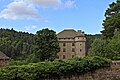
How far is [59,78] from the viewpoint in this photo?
21016 millimetres

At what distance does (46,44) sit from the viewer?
173 ft

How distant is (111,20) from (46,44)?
51.4 ft

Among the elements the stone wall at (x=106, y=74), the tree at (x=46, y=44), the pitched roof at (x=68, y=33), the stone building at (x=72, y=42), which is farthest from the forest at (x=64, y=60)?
the pitched roof at (x=68, y=33)

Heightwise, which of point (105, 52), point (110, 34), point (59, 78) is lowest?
point (59, 78)

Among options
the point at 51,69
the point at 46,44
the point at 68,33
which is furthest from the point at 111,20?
the point at 68,33

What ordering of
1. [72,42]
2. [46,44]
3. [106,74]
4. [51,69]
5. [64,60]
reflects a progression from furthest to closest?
1. [72,42]
2. [46,44]
3. [106,74]
4. [64,60]
5. [51,69]

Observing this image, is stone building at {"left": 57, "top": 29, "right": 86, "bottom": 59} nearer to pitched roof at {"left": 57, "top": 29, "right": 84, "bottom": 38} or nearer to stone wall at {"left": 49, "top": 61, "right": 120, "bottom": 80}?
pitched roof at {"left": 57, "top": 29, "right": 84, "bottom": 38}

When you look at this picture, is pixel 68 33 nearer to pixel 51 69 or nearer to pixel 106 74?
pixel 106 74

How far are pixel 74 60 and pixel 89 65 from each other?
1202mm

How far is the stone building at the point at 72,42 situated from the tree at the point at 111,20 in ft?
81.4

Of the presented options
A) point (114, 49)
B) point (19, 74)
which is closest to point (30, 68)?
point (19, 74)

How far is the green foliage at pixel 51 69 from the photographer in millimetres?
19797

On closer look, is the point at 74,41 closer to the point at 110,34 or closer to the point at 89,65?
the point at 110,34

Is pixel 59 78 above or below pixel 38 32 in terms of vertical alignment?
below
